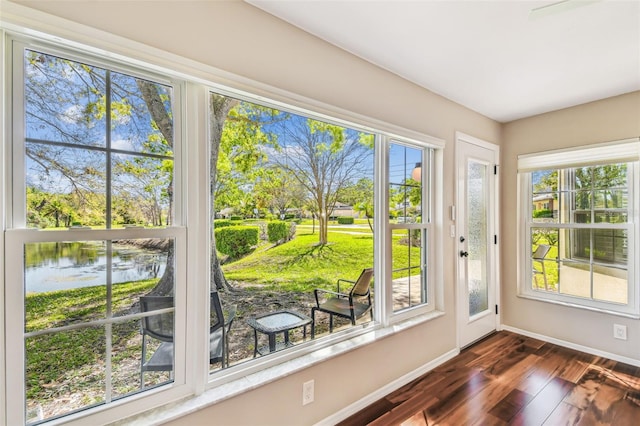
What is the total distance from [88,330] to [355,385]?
1.57 meters

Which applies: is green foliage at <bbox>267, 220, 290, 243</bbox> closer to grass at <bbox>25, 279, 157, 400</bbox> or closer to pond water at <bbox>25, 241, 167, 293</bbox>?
pond water at <bbox>25, 241, 167, 293</bbox>

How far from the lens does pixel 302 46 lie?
170cm

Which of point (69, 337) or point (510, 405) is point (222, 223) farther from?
point (510, 405)

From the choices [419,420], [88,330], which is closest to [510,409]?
[419,420]

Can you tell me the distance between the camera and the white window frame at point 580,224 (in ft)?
8.41

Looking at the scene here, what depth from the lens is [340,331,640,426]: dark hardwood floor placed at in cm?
188

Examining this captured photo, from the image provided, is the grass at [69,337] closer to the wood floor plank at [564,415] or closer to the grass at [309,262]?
the grass at [309,262]

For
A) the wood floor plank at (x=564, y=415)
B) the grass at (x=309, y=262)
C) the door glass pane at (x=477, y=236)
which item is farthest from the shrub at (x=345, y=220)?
the wood floor plank at (x=564, y=415)

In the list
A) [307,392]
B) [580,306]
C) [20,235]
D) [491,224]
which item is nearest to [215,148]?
[20,235]

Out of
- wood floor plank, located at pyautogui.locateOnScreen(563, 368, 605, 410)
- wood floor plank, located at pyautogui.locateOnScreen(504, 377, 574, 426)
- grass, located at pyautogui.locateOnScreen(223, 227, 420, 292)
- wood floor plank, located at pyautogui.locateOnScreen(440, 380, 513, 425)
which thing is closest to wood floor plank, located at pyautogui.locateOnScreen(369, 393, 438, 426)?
wood floor plank, located at pyautogui.locateOnScreen(440, 380, 513, 425)

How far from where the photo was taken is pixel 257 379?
153 centimetres

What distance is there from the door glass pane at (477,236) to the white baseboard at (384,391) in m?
0.70

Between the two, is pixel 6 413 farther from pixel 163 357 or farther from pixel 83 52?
pixel 83 52

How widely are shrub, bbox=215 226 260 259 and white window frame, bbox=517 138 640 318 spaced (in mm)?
3080
